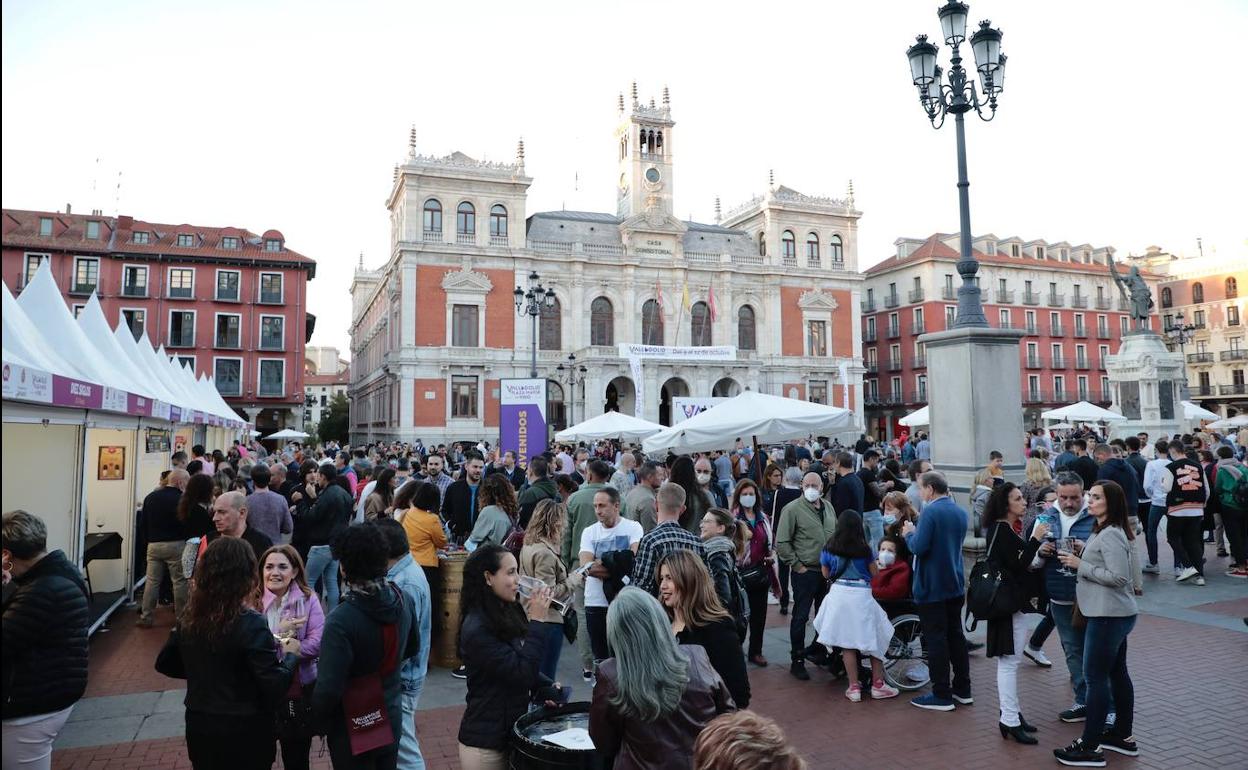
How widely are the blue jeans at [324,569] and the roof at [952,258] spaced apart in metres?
47.5

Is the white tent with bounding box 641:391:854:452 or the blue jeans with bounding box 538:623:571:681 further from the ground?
the white tent with bounding box 641:391:854:452

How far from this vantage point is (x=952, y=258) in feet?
159

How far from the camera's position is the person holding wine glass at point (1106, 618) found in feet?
15.6

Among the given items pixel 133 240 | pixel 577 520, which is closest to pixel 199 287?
pixel 133 240

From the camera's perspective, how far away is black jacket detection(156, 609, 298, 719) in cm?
338

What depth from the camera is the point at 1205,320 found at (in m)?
48.9

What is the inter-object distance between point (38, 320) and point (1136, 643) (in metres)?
11.7

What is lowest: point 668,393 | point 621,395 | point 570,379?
point 621,395

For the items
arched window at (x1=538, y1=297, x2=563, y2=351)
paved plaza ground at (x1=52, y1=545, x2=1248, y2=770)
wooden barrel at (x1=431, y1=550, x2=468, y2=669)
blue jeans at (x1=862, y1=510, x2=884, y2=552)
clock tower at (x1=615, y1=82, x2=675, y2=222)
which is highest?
clock tower at (x1=615, y1=82, x2=675, y2=222)

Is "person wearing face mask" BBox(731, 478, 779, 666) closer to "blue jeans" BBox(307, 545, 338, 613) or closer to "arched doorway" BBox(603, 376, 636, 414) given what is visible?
"blue jeans" BBox(307, 545, 338, 613)

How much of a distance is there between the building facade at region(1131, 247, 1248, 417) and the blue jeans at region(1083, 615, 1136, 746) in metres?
51.1

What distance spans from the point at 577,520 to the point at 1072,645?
4011 mm

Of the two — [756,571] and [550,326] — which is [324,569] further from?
[550,326]

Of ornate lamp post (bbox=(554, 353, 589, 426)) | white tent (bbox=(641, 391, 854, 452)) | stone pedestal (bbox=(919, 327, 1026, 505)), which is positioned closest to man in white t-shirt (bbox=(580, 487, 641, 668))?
stone pedestal (bbox=(919, 327, 1026, 505))
